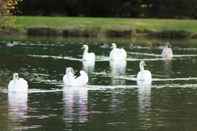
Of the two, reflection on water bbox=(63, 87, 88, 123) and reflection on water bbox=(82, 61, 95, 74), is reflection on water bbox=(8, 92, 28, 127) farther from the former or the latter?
reflection on water bbox=(82, 61, 95, 74)

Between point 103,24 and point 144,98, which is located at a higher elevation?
point 103,24

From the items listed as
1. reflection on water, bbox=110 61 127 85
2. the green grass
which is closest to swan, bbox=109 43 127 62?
reflection on water, bbox=110 61 127 85

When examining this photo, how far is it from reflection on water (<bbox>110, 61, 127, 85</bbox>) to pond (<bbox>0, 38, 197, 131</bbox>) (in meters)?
0.05

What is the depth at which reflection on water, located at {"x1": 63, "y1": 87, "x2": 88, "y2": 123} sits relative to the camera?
2345 cm

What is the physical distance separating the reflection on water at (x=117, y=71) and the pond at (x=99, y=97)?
0.05 m

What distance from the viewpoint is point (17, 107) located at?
84.3 ft

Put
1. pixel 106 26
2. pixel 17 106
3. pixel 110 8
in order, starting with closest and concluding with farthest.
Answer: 1. pixel 17 106
2. pixel 106 26
3. pixel 110 8

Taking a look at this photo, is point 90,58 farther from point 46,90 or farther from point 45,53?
point 46,90

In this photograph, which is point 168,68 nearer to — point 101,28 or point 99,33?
point 99,33

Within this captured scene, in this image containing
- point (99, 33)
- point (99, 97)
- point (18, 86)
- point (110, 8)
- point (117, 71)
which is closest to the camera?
point (99, 97)

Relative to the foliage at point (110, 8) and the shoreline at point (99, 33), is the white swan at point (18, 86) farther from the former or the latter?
the foliage at point (110, 8)

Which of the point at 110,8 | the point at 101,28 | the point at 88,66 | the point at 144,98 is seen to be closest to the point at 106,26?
the point at 101,28

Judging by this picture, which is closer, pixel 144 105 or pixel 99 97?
pixel 144 105

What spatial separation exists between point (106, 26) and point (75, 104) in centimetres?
5044
